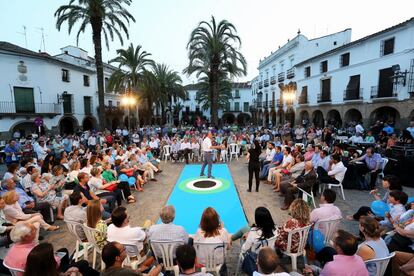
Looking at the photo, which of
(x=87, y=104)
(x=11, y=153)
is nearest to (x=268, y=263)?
(x=11, y=153)

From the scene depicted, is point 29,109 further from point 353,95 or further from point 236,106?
point 236,106

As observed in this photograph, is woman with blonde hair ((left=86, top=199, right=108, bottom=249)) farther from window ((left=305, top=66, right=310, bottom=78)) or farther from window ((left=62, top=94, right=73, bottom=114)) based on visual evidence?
window ((left=305, top=66, right=310, bottom=78))

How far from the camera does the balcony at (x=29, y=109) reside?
57.4ft

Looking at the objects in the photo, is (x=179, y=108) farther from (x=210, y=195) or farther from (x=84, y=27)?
(x=210, y=195)

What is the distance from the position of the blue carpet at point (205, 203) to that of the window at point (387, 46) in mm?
15311

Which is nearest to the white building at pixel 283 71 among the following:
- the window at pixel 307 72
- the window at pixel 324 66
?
the window at pixel 307 72

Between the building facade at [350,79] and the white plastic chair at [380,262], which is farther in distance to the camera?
the building facade at [350,79]

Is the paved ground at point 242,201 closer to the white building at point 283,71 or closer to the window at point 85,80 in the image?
the white building at point 283,71

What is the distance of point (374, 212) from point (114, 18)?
692 inches

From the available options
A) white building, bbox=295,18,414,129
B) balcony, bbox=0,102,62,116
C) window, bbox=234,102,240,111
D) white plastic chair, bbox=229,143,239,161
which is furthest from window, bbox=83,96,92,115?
window, bbox=234,102,240,111

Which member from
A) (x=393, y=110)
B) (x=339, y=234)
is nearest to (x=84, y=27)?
(x=339, y=234)

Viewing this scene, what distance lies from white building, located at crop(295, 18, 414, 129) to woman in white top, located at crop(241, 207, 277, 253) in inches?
626

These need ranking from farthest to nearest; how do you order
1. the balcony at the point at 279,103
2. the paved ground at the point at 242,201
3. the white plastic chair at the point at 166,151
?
the balcony at the point at 279,103 → the white plastic chair at the point at 166,151 → the paved ground at the point at 242,201

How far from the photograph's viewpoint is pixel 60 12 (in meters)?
14.0
